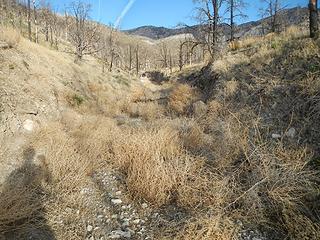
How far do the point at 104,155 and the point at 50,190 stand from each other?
1.60 meters

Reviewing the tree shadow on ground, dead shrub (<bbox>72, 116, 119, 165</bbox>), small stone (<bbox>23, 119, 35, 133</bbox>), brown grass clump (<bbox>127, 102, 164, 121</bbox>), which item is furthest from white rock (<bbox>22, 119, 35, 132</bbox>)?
brown grass clump (<bbox>127, 102, 164, 121</bbox>)

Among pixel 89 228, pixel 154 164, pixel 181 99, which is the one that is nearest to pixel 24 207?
pixel 89 228

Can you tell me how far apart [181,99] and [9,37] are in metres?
6.84

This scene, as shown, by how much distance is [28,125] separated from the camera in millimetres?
7395

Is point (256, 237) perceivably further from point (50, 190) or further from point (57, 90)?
point (57, 90)

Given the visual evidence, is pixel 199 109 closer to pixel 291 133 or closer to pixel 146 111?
pixel 146 111

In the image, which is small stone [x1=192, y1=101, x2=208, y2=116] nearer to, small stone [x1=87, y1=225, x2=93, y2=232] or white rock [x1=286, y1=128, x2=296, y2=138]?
white rock [x1=286, y1=128, x2=296, y2=138]

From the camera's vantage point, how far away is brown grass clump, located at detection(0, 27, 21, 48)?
34.7 ft

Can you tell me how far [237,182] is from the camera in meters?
4.53

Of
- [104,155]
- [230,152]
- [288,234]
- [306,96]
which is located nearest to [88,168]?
[104,155]

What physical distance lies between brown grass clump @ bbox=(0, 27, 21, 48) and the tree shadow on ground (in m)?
7.20

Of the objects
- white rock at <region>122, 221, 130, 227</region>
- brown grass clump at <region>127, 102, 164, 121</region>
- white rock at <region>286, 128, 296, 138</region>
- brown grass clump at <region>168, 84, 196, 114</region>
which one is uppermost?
brown grass clump at <region>168, 84, 196, 114</region>

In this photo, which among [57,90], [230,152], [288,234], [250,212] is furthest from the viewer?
[57,90]

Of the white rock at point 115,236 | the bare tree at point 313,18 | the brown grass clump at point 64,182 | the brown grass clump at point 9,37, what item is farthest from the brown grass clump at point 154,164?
the brown grass clump at point 9,37
